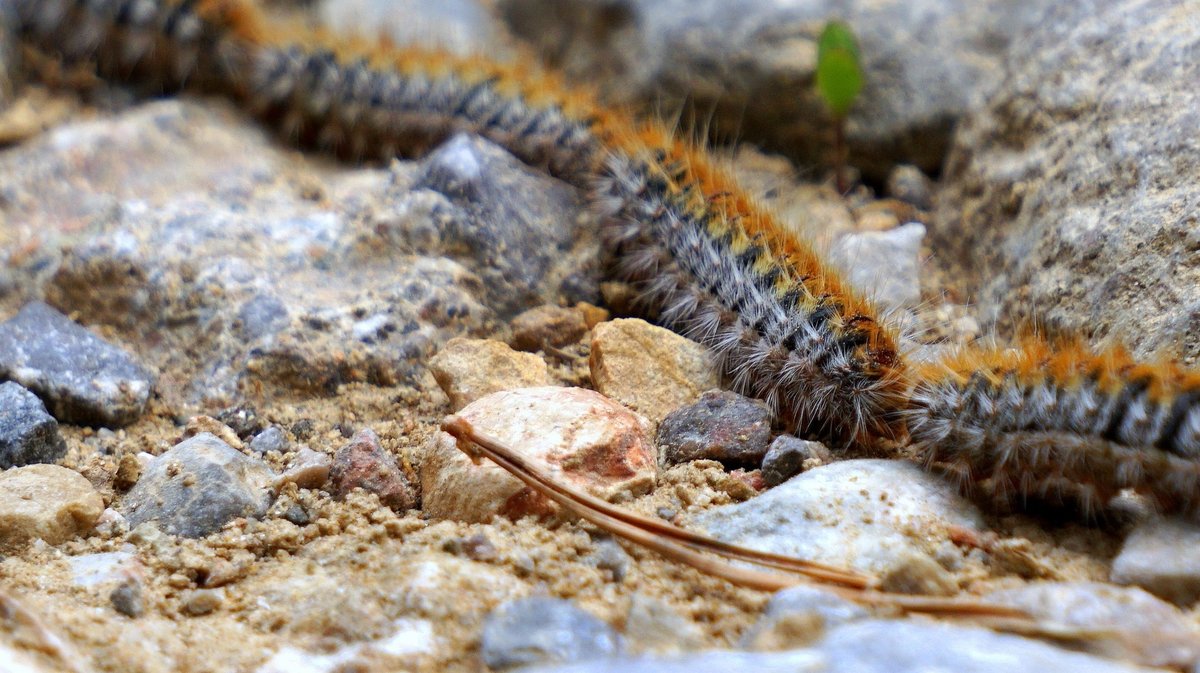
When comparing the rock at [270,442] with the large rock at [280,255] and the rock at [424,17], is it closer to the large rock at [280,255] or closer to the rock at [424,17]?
the large rock at [280,255]

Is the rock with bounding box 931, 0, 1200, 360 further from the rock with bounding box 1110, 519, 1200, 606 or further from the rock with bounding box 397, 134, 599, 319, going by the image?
the rock with bounding box 397, 134, 599, 319

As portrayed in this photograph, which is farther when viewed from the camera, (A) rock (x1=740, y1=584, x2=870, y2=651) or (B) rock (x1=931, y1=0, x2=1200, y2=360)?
(B) rock (x1=931, y1=0, x2=1200, y2=360)

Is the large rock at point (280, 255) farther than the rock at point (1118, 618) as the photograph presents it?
Yes

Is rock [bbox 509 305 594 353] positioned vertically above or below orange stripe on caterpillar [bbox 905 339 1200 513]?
below

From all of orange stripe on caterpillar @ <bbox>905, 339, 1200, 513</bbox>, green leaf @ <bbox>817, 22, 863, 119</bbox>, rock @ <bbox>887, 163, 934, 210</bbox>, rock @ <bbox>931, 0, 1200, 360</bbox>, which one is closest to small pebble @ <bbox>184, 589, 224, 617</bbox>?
orange stripe on caterpillar @ <bbox>905, 339, 1200, 513</bbox>

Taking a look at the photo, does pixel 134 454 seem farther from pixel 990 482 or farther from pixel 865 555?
pixel 990 482

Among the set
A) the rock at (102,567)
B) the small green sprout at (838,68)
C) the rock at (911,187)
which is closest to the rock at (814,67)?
the rock at (911,187)
